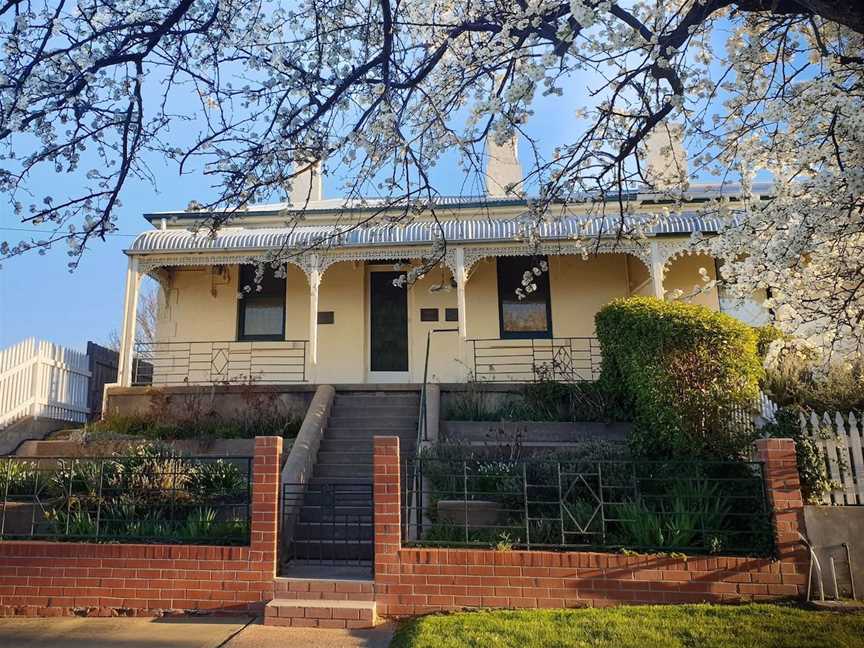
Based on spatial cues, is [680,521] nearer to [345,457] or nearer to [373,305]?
[345,457]

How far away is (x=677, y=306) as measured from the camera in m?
7.98

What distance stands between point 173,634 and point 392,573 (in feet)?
6.26

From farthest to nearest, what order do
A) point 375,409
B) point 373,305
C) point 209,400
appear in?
point 373,305, point 209,400, point 375,409

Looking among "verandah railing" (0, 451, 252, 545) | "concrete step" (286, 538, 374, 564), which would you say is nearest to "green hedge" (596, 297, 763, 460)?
"concrete step" (286, 538, 374, 564)

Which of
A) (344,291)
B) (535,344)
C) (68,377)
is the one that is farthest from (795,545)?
(68,377)

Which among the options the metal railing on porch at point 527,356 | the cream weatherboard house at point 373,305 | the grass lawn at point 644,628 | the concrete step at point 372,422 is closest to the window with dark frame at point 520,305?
the cream weatherboard house at point 373,305

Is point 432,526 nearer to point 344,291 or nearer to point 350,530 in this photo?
point 350,530

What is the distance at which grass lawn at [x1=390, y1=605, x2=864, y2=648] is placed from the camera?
4562 millimetres

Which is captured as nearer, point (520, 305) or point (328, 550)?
point (328, 550)

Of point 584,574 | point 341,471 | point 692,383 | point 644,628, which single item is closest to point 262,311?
point 341,471

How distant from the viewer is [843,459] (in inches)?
A: 234

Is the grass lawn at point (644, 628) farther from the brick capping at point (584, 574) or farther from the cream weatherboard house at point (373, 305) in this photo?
the cream weatherboard house at point (373, 305)

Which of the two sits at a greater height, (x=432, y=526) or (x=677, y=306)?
(x=677, y=306)

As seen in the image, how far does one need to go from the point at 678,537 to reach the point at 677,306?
3.25m
